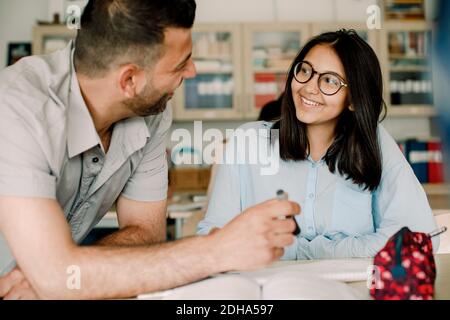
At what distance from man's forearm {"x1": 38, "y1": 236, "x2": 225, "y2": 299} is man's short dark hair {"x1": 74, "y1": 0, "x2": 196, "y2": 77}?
0.41 m

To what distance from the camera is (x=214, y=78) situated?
13.0 ft

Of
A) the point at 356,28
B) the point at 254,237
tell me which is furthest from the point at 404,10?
the point at 254,237

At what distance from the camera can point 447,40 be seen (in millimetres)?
3799

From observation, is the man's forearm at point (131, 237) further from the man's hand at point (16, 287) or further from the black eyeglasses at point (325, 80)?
the black eyeglasses at point (325, 80)

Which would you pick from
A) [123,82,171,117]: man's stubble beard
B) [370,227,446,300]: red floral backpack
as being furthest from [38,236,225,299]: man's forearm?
[123,82,171,117]: man's stubble beard

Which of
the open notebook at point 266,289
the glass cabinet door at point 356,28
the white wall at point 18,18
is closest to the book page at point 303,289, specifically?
the open notebook at point 266,289

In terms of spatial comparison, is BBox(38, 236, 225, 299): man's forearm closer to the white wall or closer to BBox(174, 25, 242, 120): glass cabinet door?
A: BBox(174, 25, 242, 120): glass cabinet door

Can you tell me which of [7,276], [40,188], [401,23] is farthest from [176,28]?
[401,23]

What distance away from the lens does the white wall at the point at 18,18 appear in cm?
409

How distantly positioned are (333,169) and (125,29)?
2.22ft

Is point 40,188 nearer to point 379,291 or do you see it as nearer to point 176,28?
point 176,28

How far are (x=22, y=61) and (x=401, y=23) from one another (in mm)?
3432

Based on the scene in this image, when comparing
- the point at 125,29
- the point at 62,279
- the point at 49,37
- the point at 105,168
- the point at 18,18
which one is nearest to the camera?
the point at 62,279

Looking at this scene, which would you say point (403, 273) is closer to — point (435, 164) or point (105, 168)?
point (105, 168)
